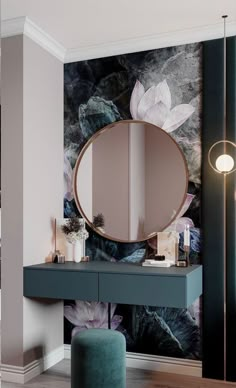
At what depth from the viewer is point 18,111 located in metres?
2.87

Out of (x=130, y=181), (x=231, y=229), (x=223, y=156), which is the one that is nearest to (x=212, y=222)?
(x=231, y=229)

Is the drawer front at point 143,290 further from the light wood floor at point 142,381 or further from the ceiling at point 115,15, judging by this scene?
the ceiling at point 115,15

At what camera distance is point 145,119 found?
3.13 metres

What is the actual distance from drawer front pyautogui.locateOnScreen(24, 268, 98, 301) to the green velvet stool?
32 centimetres

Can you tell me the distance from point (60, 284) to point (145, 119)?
4.71 feet

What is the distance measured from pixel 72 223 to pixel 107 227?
0.98 feet

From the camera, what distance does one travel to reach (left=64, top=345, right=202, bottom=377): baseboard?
293 centimetres

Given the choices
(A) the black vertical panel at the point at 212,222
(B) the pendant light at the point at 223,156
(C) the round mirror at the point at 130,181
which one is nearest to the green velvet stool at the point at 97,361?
(A) the black vertical panel at the point at 212,222

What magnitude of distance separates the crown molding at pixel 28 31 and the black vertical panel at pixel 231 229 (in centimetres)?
139

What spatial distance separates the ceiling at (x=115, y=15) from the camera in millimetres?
2562

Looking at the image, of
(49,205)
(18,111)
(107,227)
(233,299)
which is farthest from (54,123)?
(233,299)

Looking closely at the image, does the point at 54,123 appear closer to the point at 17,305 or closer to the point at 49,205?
the point at 49,205

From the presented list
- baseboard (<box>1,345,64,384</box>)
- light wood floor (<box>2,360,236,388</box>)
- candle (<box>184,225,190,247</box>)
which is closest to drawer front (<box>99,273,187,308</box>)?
candle (<box>184,225,190,247</box>)

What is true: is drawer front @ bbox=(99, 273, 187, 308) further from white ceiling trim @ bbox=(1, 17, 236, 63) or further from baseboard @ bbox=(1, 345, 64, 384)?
white ceiling trim @ bbox=(1, 17, 236, 63)
